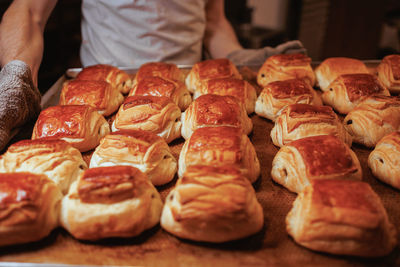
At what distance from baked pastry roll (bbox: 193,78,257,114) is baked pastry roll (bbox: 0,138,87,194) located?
136cm

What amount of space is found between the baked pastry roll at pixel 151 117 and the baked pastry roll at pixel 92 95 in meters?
0.30

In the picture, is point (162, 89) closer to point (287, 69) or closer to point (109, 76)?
point (109, 76)

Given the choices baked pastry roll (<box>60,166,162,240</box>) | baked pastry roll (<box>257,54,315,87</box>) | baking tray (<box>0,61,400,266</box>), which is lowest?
baking tray (<box>0,61,400,266</box>)

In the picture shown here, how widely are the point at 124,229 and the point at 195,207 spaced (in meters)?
0.39

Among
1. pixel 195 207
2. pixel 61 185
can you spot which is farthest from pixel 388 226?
pixel 61 185

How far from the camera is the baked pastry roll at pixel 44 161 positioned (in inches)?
77.7

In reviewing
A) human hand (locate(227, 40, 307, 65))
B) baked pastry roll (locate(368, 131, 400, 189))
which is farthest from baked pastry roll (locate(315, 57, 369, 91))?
baked pastry roll (locate(368, 131, 400, 189))

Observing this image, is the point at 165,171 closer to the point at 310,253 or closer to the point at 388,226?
the point at 310,253

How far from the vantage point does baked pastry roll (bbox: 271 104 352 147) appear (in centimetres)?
238

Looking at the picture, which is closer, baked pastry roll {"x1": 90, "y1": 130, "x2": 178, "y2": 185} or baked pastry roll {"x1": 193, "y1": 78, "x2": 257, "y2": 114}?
baked pastry roll {"x1": 90, "y1": 130, "x2": 178, "y2": 185}

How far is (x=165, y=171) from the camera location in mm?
2148

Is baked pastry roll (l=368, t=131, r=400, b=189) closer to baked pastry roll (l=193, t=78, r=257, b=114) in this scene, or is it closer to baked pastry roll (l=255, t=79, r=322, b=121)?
baked pastry roll (l=255, t=79, r=322, b=121)

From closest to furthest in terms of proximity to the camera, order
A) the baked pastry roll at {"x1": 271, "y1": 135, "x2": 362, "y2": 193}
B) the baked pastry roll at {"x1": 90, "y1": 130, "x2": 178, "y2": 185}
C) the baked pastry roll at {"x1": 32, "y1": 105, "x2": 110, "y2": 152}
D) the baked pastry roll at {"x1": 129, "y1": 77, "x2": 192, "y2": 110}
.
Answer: the baked pastry roll at {"x1": 271, "y1": 135, "x2": 362, "y2": 193}
the baked pastry roll at {"x1": 90, "y1": 130, "x2": 178, "y2": 185}
the baked pastry roll at {"x1": 32, "y1": 105, "x2": 110, "y2": 152}
the baked pastry roll at {"x1": 129, "y1": 77, "x2": 192, "y2": 110}

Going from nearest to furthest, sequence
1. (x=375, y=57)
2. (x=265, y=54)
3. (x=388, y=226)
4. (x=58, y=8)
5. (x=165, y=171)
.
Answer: (x=388, y=226) → (x=165, y=171) → (x=265, y=54) → (x=58, y=8) → (x=375, y=57)
